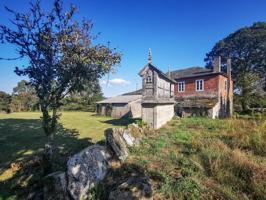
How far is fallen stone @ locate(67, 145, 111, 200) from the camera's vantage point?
5430 millimetres

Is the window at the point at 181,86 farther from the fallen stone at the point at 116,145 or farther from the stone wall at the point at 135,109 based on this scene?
the fallen stone at the point at 116,145

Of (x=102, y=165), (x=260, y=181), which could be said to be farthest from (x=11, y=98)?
(x=260, y=181)

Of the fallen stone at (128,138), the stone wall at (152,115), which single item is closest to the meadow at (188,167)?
the fallen stone at (128,138)

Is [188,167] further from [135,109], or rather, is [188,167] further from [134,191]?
[135,109]

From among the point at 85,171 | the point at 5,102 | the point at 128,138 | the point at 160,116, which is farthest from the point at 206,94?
the point at 5,102

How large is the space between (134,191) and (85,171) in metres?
2.14

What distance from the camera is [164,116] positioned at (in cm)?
1600

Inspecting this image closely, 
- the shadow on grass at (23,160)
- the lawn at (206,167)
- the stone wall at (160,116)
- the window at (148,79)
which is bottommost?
the shadow on grass at (23,160)

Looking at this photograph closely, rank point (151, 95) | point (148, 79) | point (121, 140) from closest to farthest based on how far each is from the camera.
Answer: point (121, 140) → point (151, 95) → point (148, 79)

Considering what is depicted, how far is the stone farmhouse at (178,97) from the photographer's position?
13859 mm

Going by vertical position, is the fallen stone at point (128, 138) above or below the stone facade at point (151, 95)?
below

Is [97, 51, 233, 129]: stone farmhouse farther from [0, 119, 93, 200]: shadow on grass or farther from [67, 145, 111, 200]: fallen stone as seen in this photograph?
[67, 145, 111, 200]: fallen stone

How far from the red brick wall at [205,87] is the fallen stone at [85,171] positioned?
792 inches

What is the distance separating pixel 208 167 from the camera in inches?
238
